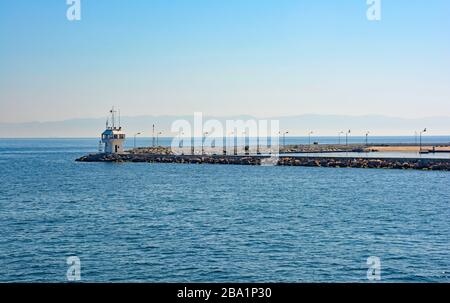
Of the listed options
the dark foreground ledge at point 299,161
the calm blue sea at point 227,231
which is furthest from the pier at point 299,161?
the calm blue sea at point 227,231

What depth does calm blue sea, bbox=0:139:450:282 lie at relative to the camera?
84.1ft

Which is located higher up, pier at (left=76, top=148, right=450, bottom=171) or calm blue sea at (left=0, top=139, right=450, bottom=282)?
pier at (left=76, top=148, right=450, bottom=171)

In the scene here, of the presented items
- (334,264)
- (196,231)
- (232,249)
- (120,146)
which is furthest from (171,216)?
(120,146)

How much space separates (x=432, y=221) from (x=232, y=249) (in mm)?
18755

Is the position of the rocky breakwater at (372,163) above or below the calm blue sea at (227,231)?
above

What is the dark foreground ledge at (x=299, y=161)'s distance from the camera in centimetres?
9282

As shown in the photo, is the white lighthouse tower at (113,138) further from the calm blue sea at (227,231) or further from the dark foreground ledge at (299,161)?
the calm blue sea at (227,231)

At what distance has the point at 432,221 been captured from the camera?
40656 mm

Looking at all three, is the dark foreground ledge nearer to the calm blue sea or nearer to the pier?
the pier

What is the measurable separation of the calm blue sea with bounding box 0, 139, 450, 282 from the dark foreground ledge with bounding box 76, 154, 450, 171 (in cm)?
2279

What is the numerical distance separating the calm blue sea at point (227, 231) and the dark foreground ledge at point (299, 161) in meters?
22.8

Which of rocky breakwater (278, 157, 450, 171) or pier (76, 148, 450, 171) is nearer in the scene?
rocky breakwater (278, 157, 450, 171)

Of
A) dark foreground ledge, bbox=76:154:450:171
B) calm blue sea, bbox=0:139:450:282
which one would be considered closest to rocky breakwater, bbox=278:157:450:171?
dark foreground ledge, bbox=76:154:450:171
